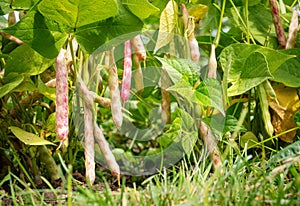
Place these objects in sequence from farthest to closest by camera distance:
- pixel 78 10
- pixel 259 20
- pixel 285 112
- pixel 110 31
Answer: pixel 259 20
pixel 285 112
pixel 110 31
pixel 78 10

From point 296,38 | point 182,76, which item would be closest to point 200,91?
point 182,76

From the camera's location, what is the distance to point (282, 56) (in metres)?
1.11

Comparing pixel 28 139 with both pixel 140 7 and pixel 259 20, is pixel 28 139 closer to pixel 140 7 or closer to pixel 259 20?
pixel 140 7

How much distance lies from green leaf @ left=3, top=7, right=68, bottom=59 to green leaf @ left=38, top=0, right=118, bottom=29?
0.05 m

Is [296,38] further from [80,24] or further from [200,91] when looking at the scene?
[80,24]

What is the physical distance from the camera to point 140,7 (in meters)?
1.03

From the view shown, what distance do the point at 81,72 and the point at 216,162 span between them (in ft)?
1.19

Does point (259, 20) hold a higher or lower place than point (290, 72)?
higher

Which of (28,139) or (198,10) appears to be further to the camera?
(198,10)

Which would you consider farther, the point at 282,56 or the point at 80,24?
the point at 282,56

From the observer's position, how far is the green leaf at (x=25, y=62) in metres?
1.15

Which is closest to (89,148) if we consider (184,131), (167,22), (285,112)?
(184,131)

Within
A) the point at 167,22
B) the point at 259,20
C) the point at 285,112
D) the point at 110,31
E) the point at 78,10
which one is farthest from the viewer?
the point at 259,20

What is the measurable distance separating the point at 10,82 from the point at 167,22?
37cm
